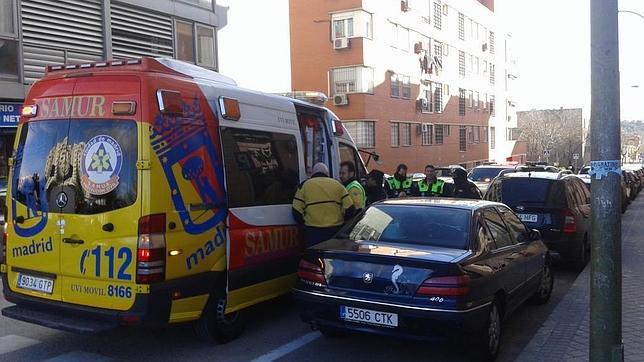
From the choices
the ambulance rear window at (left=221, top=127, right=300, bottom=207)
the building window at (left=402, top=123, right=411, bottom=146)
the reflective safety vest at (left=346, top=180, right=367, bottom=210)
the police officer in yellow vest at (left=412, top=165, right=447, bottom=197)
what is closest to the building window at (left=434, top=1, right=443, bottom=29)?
the building window at (left=402, top=123, right=411, bottom=146)

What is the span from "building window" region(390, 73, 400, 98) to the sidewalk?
26693mm

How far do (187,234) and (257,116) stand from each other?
156 centimetres

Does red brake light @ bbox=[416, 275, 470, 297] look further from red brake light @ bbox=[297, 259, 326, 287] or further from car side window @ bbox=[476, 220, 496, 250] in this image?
red brake light @ bbox=[297, 259, 326, 287]

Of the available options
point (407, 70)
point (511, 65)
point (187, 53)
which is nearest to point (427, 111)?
point (407, 70)

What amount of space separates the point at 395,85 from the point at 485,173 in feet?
54.0

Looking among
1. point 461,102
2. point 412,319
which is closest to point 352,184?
point 412,319

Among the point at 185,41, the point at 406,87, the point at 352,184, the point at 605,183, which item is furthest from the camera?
the point at 406,87

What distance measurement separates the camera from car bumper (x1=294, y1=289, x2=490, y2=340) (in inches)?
185

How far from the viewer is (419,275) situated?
4.80 meters

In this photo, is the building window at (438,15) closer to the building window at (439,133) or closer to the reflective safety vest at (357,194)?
the building window at (439,133)

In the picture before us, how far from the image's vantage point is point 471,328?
479 cm

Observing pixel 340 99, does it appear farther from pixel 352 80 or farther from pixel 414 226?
pixel 414 226

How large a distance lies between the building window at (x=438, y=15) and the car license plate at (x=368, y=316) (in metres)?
38.6

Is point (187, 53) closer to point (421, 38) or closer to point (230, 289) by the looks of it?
point (230, 289)
